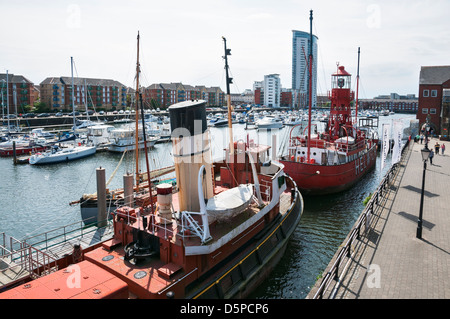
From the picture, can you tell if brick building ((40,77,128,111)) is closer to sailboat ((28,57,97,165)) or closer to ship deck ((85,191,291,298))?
sailboat ((28,57,97,165))

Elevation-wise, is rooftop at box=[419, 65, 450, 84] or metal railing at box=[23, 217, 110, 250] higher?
rooftop at box=[419, 65, 450, 84]

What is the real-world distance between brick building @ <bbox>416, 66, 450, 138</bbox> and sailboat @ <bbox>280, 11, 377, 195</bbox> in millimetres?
31733

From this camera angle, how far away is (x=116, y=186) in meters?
36.2

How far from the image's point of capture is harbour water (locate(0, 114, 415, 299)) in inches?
660

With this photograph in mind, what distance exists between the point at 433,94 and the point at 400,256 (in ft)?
200

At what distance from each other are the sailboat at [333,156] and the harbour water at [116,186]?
1.29 meters

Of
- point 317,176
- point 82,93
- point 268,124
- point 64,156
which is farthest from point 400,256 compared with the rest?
point 82,93

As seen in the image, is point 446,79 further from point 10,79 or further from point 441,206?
point 10,79

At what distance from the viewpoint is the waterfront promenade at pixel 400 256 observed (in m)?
11.6

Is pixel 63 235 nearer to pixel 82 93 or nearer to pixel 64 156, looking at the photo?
pixel 64 156

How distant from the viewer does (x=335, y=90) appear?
39.1m

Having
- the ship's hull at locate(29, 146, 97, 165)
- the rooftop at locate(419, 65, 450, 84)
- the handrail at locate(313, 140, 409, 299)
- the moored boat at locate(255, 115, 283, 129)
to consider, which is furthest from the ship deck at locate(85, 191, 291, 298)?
the moored boat at locate(255, 115, 283, 129)
